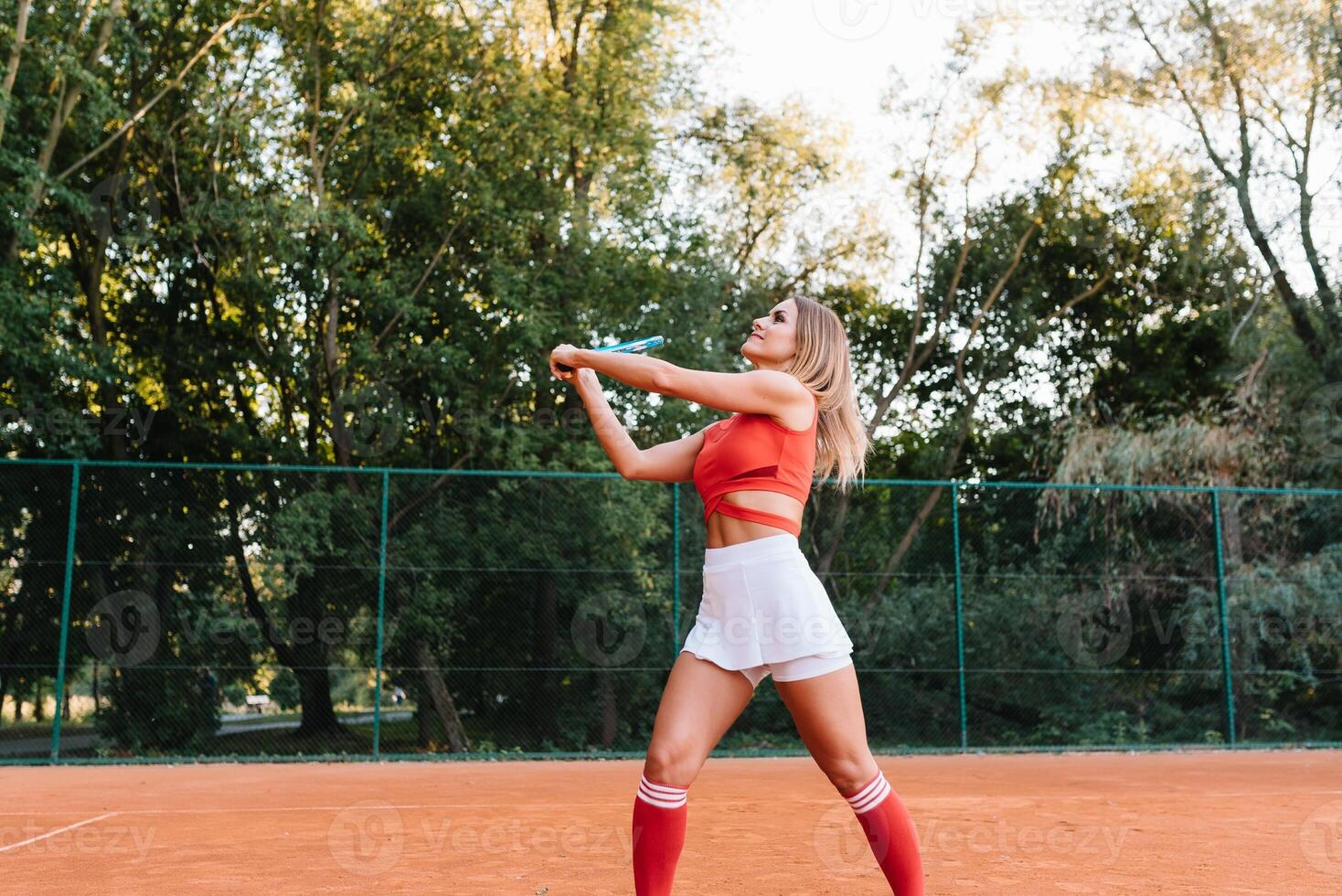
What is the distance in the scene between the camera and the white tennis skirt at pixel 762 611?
2.93m

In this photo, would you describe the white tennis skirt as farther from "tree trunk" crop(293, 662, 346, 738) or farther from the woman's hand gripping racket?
"tree trunk" crop(293, 662, 346, 738)

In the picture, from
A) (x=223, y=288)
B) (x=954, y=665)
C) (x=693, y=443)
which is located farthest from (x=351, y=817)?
(x=223, y=288)

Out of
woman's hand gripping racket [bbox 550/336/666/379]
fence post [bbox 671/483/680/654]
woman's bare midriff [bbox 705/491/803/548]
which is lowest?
fence post [bbox 671/483/680/654]

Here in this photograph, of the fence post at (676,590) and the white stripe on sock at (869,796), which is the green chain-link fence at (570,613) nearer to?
the fence post at (676,590)

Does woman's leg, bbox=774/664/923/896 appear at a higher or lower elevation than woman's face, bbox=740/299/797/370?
lower

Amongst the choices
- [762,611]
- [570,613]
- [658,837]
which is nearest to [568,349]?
[762,611]

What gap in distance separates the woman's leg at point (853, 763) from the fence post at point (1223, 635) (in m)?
9.55

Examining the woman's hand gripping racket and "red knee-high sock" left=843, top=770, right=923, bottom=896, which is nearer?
"red knee-high sock" left=843, top=770, right=923, bottom=896

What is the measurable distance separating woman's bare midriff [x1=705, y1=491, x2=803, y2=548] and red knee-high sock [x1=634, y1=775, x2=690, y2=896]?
2.09 ft

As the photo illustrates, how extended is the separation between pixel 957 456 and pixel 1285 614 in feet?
25.4

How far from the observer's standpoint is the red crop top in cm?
309

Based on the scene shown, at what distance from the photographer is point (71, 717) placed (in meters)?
10.5

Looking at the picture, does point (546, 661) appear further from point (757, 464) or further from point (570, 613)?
point (757, 464)

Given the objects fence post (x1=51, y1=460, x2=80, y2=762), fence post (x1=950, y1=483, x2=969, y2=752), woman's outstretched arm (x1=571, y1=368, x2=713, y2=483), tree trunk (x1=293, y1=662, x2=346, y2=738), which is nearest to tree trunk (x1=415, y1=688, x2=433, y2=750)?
tree trunk (x1=293, y1=662, x2=346, y2=738)
